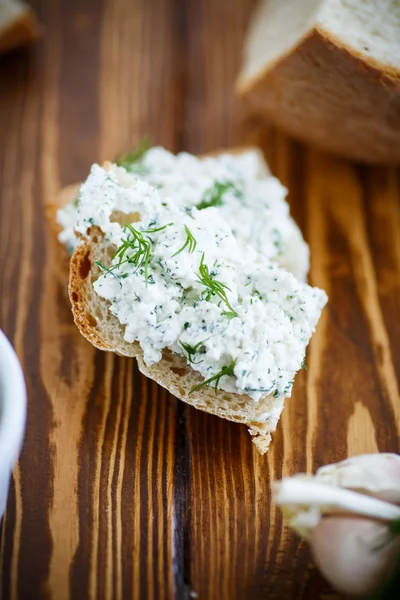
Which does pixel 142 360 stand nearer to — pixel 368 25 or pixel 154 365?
pixel 154 365

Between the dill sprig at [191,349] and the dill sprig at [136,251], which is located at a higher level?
the dill sprig at [136,251]

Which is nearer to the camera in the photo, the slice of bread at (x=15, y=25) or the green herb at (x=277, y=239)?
the green herb at (x=277, y=239)

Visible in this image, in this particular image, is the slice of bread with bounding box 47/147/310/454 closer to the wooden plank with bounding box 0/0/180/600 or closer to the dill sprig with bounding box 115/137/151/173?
the wooden plank with bounding box 0/0/180/600

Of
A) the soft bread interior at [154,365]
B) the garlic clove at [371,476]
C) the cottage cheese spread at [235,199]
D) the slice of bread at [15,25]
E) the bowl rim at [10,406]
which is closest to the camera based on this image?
the bowl rim at [10,406]

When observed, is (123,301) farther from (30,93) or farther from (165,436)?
(30,93)

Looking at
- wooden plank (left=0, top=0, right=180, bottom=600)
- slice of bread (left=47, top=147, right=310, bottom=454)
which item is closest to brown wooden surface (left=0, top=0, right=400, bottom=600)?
wooden plank (left=0, top=0, right=180, bottom=600)

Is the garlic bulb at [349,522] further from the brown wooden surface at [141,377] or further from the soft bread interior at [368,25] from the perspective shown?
the soft bread interior at [368,25]

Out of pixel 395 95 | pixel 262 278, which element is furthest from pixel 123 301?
pixel 395 95

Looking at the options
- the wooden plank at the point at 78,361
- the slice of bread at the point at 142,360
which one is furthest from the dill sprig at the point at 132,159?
the slice of bread at the point at 142,360
